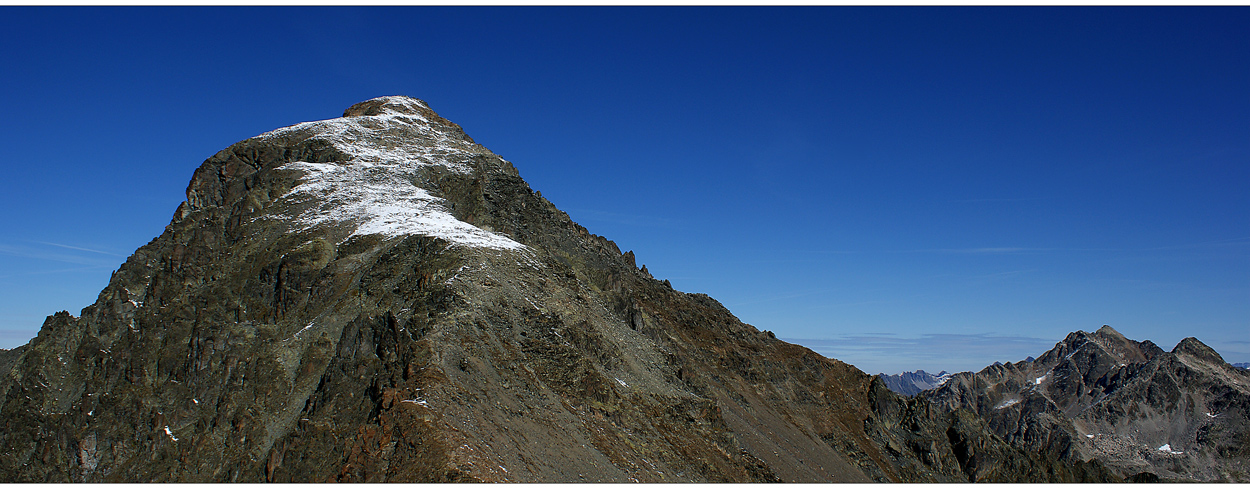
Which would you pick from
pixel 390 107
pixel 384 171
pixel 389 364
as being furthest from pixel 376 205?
pixel 390 107

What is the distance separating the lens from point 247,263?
47.5 meters

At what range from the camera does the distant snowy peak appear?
162ft

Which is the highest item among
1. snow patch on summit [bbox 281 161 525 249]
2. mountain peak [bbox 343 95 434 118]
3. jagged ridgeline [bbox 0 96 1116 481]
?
mountain peak [bbox 343 95 434 118]

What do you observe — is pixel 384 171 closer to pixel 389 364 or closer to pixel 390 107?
pixel 390 107

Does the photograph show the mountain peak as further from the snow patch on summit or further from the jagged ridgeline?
the snow patch on summit

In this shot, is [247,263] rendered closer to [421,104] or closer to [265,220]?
[265,220]

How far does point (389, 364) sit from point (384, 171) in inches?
1338

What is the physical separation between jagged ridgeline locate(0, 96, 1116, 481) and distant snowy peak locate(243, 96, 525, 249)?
1.03ft

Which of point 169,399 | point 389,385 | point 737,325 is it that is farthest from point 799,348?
point 169,399

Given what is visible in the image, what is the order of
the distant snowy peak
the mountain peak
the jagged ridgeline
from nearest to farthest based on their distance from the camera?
the jagged ridgeline
the distant snowy peak
the mountain peak

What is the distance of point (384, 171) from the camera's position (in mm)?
62219

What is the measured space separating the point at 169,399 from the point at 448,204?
24.7 meters

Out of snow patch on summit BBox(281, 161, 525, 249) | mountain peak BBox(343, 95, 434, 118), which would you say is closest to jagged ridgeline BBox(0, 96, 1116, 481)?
snow patch on summit BBox(281, 161, 525, 249)

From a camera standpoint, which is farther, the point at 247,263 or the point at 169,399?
the point at 247,263
